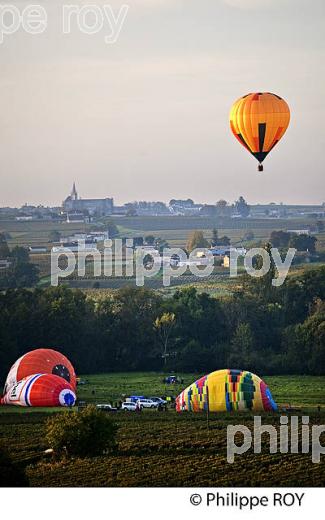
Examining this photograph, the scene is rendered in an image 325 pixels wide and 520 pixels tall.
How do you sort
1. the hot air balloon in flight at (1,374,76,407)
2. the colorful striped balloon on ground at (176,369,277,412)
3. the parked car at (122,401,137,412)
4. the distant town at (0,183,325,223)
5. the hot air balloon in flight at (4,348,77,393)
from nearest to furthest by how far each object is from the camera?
the colorful striped balloon on ground at (176,369,277,412) → the parked car at (122,401,137,412) → the hot air balloon in flight at (1,374,76,407) → the hot air balloon in flight at (4,348,77,393) → the distant town at (0,183,325,223)

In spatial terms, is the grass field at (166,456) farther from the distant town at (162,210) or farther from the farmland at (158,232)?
the distant town at (162,210)

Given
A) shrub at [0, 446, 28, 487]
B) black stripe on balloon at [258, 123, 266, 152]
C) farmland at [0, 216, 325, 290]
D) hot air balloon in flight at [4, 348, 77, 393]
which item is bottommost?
shrub at [0, 446, 28, 487]

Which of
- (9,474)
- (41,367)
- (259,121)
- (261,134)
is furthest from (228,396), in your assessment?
(9,474)

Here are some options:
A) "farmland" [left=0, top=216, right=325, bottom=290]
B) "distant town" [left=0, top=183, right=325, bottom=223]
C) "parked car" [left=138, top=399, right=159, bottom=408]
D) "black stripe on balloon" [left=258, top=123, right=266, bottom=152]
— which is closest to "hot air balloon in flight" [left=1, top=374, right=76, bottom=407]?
"parked car" [left=138, top=399, right=159, bottom=408]

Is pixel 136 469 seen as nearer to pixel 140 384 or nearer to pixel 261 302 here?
pixel 140 384

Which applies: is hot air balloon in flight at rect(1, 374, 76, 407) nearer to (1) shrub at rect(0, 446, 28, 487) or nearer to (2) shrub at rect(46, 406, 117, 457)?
(2) shrub at rect(46, 406, 117, 457)

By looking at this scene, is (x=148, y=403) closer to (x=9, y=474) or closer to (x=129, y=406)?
(x=129, y=406)

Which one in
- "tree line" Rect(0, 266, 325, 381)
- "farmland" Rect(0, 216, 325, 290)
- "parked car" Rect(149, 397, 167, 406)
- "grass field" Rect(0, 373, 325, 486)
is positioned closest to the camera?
"grass field" Rect(0, 373, 325, 486)
